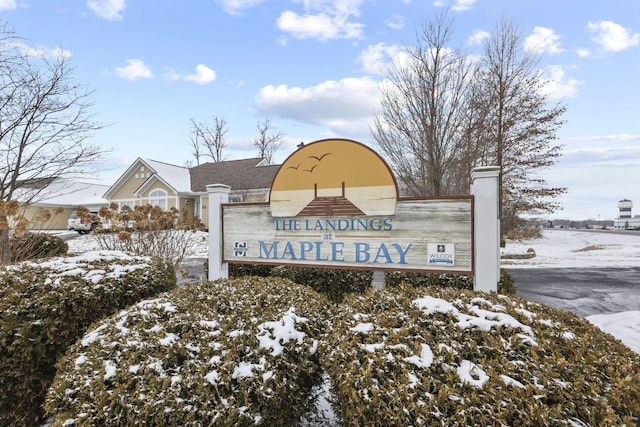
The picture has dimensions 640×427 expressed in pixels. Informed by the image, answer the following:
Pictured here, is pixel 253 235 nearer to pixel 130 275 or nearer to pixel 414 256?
pixel 130 275

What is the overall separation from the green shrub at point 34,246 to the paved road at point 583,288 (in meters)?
10.9

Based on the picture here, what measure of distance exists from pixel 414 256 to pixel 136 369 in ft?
9.95

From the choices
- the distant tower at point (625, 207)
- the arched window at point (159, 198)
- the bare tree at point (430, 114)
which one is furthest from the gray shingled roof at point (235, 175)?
the distant tower at point (625, 207)

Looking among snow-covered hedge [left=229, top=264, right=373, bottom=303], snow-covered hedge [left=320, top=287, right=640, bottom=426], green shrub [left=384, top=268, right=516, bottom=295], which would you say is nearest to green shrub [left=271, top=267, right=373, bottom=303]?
snow-covered hedge [left=229, top=264, right=373, bottom=303]

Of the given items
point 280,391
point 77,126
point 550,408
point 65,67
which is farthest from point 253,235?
point 65,67

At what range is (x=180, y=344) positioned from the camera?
204 centimetres

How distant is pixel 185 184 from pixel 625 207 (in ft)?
356

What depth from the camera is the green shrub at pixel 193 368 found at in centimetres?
173

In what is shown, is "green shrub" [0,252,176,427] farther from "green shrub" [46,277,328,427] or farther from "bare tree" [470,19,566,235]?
"bare tree" [470,19,566,235]

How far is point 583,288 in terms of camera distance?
336 inches

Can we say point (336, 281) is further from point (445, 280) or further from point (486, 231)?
point (486, 231)

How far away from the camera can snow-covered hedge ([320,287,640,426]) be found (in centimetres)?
145

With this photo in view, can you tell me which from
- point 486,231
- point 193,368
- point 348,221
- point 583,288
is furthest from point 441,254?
point 583,288

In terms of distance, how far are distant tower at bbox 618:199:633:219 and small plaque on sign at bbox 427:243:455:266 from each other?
109 metres
